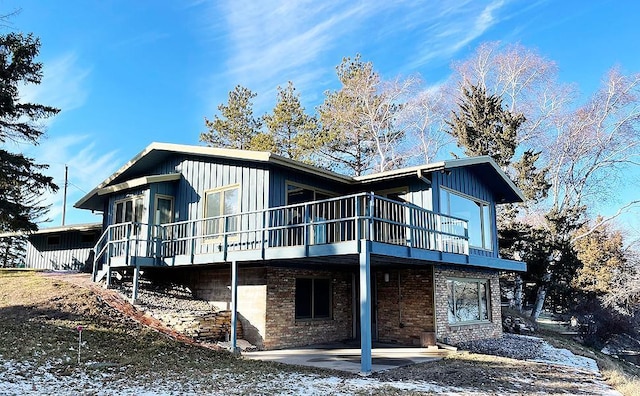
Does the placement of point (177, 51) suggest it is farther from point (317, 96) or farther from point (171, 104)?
point (317, 96)

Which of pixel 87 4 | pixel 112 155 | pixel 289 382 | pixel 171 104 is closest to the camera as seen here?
pixel 289 382

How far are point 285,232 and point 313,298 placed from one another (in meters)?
2.37

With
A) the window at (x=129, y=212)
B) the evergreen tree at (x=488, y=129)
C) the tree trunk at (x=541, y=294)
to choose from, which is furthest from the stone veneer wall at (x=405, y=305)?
the evergreen tree at (x=488, y=129)

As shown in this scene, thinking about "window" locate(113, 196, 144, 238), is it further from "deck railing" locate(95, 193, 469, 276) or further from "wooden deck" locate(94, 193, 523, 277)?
"deck railing" locate(95, 193, 469, 276)

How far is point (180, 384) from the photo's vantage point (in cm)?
822

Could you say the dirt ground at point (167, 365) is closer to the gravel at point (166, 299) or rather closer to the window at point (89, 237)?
the gravel at point (166, 299)

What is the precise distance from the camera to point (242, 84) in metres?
34.9

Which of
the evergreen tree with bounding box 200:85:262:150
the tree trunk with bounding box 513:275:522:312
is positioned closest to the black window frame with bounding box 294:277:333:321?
the tree trunk with bounding box 513:275:522:312

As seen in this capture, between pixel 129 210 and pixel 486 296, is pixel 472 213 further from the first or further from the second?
pixel 129 210

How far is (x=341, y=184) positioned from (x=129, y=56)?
49.0 ft

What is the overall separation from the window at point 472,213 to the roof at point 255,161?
103 centimetres

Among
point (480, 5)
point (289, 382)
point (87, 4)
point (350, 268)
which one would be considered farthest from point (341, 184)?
point (480, 5)

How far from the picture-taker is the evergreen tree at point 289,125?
31.8 metres

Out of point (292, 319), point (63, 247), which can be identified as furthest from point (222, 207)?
point (63, 247)
